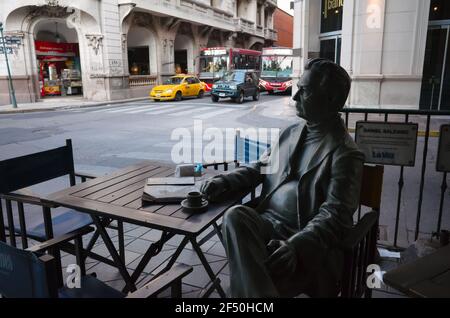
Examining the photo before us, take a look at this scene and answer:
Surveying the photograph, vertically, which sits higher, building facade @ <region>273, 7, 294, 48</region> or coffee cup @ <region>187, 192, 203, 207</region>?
building facade @ <region>273, 7, 294, 48</region>

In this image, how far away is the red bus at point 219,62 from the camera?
948 inches

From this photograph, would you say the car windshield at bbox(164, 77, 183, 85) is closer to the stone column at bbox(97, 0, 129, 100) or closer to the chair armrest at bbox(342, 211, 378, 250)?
the stone column at bbox(97, 0, 129, 100)

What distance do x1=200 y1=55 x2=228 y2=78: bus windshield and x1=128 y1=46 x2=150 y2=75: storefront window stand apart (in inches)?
166

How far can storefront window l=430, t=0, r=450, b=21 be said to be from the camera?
11109 millimetres

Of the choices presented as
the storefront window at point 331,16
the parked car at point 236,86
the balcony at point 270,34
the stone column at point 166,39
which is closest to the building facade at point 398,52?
the storefront window at point 331,16

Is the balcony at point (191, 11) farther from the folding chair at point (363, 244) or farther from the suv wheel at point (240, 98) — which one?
the folding chair at point (363, 244)

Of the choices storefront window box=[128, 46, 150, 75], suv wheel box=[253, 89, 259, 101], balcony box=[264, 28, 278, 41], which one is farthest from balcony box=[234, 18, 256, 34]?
suv wheel box=[253, 89, 259, 101]

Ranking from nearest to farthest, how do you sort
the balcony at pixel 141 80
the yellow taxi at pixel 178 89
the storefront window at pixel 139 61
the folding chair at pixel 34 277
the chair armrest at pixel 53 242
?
the folding chair at pixel 34 277 < the chair armrest at pixel 53 242 < the yellow taxi at pixel 178 89 < the balcony at pixel 141 80 < the storefront window at pixel 139 61

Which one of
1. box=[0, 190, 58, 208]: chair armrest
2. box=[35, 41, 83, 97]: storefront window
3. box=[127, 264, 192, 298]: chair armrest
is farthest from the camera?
box=[35, 41, 83, 97]: storefront window

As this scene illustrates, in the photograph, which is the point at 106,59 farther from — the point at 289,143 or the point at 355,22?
the point at 289,143

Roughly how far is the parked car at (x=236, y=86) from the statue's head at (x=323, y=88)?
16299 millimetres

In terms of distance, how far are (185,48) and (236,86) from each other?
504 inches

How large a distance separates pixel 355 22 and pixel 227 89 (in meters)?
7.98
